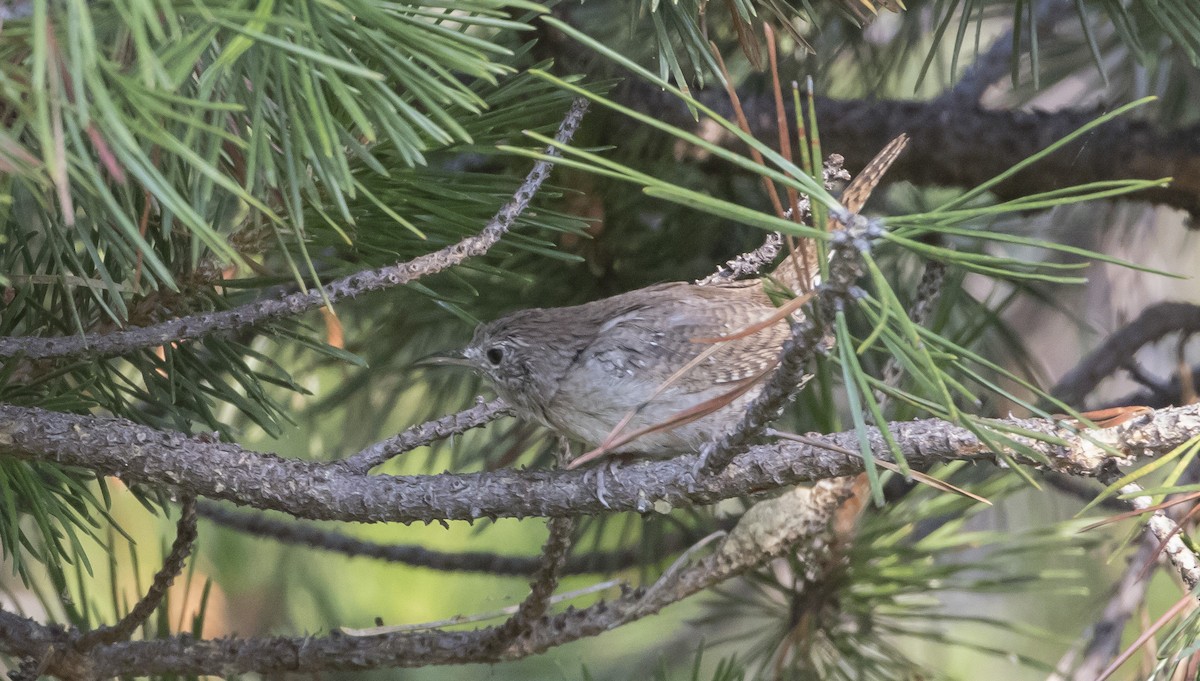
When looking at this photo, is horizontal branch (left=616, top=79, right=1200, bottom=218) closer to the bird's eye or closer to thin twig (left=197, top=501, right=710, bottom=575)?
the bird's eye

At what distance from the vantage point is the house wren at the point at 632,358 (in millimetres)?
1607

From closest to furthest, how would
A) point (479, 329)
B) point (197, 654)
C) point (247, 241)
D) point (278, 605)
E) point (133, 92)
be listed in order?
point (133, 92) → point (247, 241) → point (197, 654) → point (479, 329) → point (278, 605)

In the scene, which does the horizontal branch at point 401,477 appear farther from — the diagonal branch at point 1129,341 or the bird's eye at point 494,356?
the diagonal branch at point 1129,341

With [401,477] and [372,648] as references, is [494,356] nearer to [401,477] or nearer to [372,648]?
[372,648]

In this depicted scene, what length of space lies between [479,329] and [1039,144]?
1085 mm

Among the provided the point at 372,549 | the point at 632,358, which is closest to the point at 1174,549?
the point at 632,358

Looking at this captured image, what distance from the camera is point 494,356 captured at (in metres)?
1.76

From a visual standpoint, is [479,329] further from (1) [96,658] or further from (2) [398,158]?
(1) [96,658]

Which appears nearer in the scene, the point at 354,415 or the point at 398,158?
the point at 398,158

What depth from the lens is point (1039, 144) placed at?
1.92 meters

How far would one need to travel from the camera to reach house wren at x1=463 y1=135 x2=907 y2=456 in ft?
5.27

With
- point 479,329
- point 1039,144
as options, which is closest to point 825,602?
point 479,329

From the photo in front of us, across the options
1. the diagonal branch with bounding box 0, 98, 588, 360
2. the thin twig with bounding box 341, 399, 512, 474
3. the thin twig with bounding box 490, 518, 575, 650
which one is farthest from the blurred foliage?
Result: the thin twig with bounding box 490, 518, 575, 650

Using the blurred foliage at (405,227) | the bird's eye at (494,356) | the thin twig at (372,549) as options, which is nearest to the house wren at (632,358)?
the bird's eye at (494,356)
